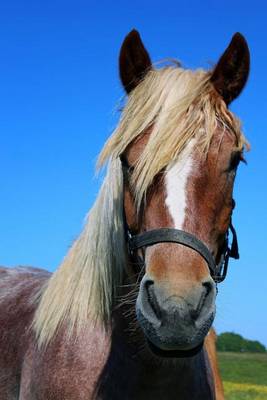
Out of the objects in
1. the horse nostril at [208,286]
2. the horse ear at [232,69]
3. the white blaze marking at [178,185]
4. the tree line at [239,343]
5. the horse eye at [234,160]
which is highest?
the tree line at [239,343]

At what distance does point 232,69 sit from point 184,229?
119 centimetres

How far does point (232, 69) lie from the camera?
3900 millimetres

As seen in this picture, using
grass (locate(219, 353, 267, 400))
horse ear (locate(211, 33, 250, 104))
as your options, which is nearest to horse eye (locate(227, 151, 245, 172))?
horse ear (locate(211, 33, 250, 104))

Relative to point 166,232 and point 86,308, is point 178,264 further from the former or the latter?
point 86,308

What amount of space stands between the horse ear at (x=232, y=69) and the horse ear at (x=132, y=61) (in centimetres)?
42

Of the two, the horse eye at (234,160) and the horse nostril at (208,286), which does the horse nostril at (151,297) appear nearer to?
the horse nostril at (208,286)

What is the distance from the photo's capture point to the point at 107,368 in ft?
12.3

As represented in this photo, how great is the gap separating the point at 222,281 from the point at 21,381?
4.84 ft

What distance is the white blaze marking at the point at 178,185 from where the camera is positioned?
10.6ft

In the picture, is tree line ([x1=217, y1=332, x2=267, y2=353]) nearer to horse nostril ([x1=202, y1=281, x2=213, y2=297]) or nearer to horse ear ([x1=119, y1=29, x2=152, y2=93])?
horse ear ([x1=119, y1=29, x2=152, y2=93])

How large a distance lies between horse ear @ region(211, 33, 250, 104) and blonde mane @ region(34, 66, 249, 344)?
8cm

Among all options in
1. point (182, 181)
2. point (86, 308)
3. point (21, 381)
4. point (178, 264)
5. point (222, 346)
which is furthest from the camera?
point (222, 346)

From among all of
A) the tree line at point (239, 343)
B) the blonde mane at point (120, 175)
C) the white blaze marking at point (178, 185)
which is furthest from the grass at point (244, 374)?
the tree line at point (239, 343)

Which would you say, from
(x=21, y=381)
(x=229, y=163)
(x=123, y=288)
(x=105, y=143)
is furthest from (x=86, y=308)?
(x=229, y=163)
